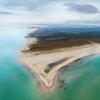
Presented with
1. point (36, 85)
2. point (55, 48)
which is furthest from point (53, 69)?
point (55, 48)

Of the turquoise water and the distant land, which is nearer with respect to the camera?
the turquoise water

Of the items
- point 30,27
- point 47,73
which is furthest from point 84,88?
point 30,27

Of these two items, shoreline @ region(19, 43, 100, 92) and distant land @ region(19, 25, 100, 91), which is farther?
distant land @ region(19, 25, 100, 91)

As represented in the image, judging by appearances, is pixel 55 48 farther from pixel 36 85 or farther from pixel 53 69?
pixel 36 85

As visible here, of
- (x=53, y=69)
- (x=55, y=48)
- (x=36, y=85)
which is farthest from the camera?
(x=55, y=48)

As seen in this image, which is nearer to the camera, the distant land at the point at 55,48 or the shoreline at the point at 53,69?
the shoreline at the point at 53,69

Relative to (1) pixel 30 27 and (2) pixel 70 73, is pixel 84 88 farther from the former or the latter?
(1) pixel 30 27

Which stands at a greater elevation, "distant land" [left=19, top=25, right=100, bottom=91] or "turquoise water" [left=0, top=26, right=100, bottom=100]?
"distant land" [left=19, top=25, right=100, bottom=91]

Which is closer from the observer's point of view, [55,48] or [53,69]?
[53,69]
